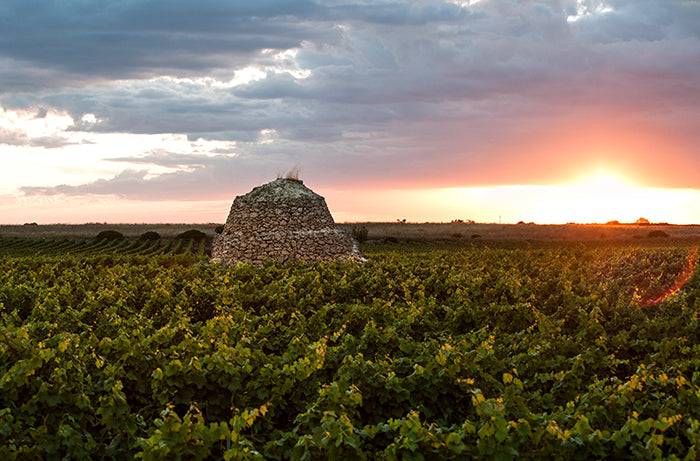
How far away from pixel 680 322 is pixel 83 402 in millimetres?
13543

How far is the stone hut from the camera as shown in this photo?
69.2 ft

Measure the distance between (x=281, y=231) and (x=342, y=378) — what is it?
47.2 ft

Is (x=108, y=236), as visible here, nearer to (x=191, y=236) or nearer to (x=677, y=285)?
(x=191, y=236)

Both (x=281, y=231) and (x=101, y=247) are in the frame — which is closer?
(x=281, y=231)

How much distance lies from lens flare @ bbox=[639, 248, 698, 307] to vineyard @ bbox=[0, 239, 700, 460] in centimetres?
190

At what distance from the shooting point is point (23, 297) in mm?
15719

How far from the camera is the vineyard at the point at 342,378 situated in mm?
5824

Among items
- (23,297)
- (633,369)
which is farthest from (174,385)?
(23,297)

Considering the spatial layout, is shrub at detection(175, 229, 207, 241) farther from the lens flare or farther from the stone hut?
the lens flare

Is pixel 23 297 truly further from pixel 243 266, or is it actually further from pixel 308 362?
pixel 308 362

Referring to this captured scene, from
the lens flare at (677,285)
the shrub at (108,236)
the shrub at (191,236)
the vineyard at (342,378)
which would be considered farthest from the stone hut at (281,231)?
the shrub at (108,236)

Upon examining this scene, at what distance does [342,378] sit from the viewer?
7438 millimetres

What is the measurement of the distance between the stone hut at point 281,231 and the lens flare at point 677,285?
10.1 metres

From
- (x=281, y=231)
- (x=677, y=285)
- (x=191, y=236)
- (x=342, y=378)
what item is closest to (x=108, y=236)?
(x=191, y=236)
